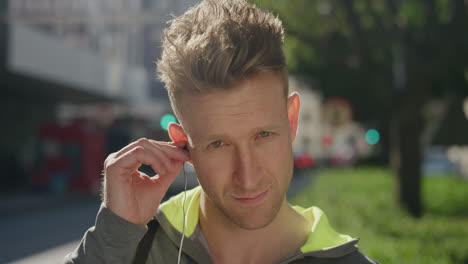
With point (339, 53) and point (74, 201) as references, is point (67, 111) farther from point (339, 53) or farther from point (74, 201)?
point (339, 53)

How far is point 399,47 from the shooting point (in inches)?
460

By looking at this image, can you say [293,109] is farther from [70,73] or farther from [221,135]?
[70,73]

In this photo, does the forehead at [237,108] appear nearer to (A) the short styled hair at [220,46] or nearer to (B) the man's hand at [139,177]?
(A) the short styled hair at [220,46]

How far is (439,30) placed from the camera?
10828 mm

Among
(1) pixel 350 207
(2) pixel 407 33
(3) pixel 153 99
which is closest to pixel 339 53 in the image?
(2) pixel 407 33

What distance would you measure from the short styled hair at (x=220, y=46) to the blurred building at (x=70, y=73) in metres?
6.49

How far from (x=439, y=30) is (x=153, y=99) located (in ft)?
84.3

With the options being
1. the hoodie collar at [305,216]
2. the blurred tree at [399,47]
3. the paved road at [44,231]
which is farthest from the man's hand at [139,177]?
the blurred tree at [399,47]

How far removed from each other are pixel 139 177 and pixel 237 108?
1.59 feet

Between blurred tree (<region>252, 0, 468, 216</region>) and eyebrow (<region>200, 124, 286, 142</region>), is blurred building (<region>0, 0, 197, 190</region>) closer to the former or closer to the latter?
blurred tree (<region>252, 0, 468, 216</region>)

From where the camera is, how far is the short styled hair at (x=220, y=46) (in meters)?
1.97

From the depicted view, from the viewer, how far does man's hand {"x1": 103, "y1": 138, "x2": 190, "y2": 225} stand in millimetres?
2086

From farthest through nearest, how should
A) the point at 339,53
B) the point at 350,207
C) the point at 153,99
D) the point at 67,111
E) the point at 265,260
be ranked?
the point at 67,111
the point at 153,99
the point at 350,207
the point at 339,53
the point at 265,260

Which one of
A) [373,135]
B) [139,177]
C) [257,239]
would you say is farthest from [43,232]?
[373,135]
